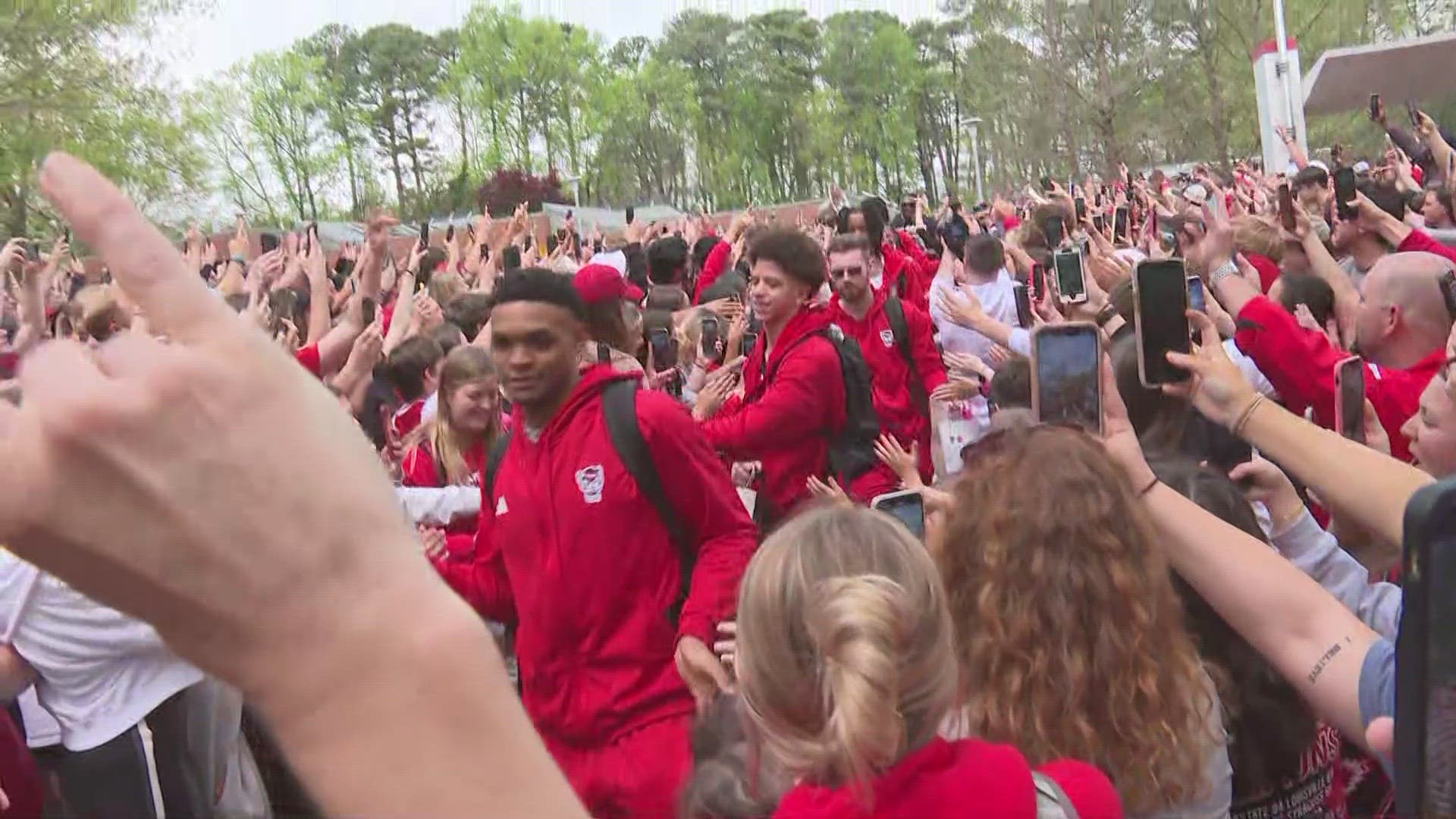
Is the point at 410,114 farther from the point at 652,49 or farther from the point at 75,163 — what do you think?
the point at 75,163

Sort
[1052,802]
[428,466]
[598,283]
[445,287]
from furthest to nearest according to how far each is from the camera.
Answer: [445,287]
[428,466]
[598,283]
[1052,802]

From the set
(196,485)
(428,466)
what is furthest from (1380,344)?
(196,485)

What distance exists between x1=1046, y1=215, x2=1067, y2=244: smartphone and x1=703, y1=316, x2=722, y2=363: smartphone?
181 inches

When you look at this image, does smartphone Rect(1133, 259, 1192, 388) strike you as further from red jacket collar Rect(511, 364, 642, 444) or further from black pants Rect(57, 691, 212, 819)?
black pants Rect(57, 691, 212, 819)

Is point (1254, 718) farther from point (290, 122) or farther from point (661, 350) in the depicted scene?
point (290, 122)

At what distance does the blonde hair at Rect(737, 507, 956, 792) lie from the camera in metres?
1.74

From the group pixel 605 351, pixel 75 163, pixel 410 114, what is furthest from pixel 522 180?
pixel 75 163

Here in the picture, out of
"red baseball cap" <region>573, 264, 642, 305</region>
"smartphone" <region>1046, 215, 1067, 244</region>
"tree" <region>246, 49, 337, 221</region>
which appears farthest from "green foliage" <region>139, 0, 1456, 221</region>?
"red baseball cap" <region>573, 264, 642, 305</region>

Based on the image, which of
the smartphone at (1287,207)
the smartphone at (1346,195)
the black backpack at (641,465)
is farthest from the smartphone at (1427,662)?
the smartphone at (1346,195)

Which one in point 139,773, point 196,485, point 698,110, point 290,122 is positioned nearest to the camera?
point 196,485

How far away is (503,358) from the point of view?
3.83 m

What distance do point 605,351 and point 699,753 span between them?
2.49 meters

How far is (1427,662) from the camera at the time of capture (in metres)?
1.09

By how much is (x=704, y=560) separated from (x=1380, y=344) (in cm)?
258
